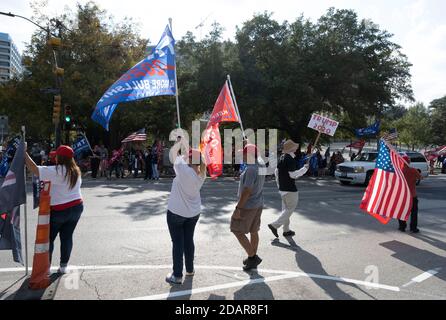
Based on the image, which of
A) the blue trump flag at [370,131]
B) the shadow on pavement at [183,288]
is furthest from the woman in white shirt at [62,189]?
the blue trump flag at [370,131]

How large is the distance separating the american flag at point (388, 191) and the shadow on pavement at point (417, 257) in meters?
0.63

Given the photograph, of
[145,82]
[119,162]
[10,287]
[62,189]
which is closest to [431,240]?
[145,82]

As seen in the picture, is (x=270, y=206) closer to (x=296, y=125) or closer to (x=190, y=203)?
(x=190, y=203)

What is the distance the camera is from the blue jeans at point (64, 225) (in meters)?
5.31

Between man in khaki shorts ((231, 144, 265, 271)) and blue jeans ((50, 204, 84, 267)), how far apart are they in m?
2.12

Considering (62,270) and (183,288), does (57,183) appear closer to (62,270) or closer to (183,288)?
(62,270)

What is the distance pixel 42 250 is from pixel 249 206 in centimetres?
270

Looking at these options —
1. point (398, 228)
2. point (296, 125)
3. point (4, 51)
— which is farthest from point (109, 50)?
point (4, 51)

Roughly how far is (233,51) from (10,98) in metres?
16.4

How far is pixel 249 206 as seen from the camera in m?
5.90

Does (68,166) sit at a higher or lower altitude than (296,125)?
lower

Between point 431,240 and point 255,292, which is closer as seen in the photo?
point 255,292
